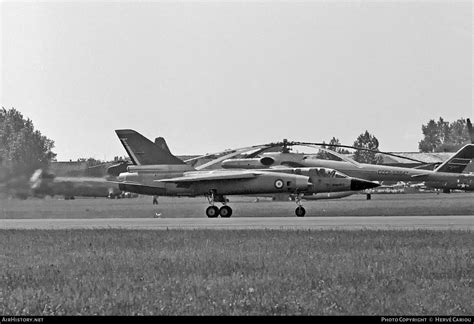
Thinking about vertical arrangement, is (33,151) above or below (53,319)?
above

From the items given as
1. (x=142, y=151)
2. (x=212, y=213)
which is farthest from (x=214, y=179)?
(x=142, y=151)

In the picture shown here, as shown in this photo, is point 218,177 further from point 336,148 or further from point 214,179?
point 336,148

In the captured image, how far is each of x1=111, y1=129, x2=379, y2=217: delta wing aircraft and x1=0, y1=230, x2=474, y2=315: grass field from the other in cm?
1332

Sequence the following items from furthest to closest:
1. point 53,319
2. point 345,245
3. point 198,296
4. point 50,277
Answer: point 345,245 → point 50,277 → point 198,296 → point 53,319

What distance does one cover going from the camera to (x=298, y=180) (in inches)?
1276

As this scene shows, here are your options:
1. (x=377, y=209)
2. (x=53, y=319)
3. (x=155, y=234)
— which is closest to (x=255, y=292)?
(x=53, y=319)

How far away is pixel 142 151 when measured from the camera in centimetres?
3372

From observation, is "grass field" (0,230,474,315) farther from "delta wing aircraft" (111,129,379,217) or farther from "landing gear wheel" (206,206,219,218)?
"landing gear wheel" (206,206,219,218)

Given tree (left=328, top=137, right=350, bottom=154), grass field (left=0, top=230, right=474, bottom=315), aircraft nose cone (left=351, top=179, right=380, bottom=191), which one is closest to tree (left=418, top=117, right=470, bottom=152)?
tree (left=328, top=137, right=350, bottom=154)

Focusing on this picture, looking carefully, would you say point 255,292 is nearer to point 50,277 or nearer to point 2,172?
point 50,277

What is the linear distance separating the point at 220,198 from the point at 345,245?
684 inches

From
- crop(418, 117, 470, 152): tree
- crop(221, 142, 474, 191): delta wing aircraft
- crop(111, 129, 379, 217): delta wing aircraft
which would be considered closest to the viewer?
crop(111, 129, 379, 217): delta wing aircraft

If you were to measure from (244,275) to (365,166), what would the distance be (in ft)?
91.2

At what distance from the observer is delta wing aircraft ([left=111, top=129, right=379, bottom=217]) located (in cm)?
3269
